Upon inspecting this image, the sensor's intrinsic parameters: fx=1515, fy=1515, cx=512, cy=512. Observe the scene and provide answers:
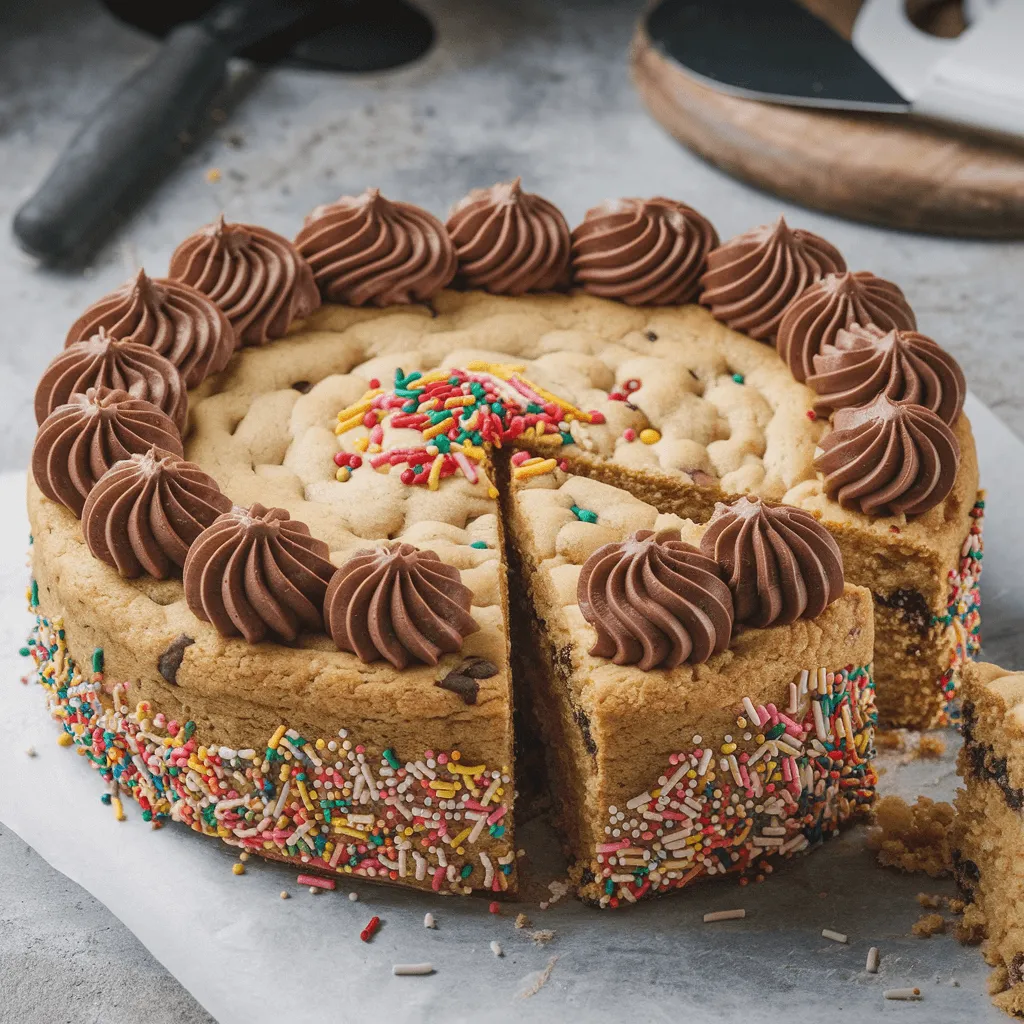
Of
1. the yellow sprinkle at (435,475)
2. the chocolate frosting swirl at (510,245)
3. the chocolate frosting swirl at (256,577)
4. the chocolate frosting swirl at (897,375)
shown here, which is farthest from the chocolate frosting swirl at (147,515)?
the chocolate frosting swirl at (897,375)

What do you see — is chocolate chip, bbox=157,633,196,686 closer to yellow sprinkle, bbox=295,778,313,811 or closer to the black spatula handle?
yellow sprinkle, bbox=295,778,313,811

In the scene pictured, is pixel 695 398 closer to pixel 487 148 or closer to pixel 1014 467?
pixel 1014 467

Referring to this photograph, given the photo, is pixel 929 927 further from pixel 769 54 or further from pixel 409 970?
pixel 769 54

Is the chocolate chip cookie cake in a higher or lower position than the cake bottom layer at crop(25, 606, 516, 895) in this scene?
higher

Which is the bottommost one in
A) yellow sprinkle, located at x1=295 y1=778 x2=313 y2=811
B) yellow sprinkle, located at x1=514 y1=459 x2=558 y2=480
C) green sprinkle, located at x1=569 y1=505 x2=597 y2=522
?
yellow sprinkle, located at x1=295 y1=778 x2=313 y2=811

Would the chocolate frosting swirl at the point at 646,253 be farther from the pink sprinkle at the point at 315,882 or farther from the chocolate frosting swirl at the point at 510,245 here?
the pink sprinkle at the point at 315,882

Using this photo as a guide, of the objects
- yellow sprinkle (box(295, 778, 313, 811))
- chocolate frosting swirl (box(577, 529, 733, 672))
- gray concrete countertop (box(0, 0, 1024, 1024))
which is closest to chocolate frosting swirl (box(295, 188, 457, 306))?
gray concrete countertop (box(0, 0, 1024, 1024))

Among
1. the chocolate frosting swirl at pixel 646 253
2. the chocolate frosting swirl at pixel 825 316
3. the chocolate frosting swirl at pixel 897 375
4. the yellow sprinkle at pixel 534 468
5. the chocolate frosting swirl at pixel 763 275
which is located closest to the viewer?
the yellow sprinkle at pixel 534 468
